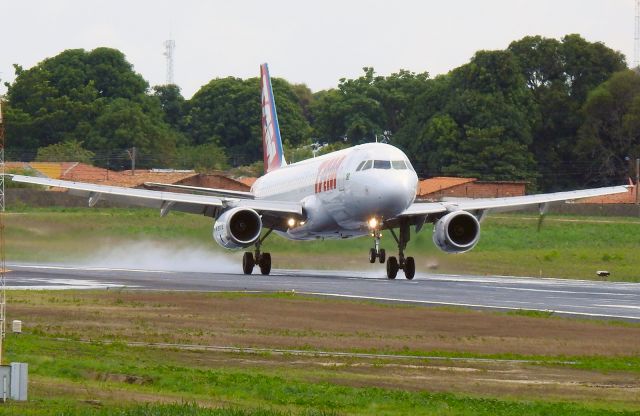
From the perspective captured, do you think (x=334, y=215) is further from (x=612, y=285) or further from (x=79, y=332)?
(x=79, y=332)

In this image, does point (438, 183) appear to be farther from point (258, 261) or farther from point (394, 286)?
point (394, 286)

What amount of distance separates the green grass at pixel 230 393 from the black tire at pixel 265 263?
31.3 m

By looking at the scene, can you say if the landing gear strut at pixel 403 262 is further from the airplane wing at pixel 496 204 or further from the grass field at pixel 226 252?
the grass field at pixel 226 252

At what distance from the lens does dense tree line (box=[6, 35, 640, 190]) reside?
13600cm

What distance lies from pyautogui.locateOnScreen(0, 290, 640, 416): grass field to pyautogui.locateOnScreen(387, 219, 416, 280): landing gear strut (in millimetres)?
15426

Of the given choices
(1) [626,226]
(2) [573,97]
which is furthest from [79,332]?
(2) [573,97]

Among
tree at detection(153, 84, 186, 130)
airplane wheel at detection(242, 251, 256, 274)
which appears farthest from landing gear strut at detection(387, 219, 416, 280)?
tree at detection(153, 84, 186, 130)

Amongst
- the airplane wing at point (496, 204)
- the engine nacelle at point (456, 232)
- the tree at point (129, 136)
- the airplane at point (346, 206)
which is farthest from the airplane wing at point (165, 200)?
the tree at point (129, 136)

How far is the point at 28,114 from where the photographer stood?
154 meters

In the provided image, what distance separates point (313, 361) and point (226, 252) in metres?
40.1

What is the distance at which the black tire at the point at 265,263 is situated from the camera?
56.2 m

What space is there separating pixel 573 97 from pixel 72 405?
13348cm

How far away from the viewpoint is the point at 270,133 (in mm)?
69750

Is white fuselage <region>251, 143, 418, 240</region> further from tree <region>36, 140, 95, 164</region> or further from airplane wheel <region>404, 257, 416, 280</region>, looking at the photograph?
tree <region>36, 140, 95, 164</region>
